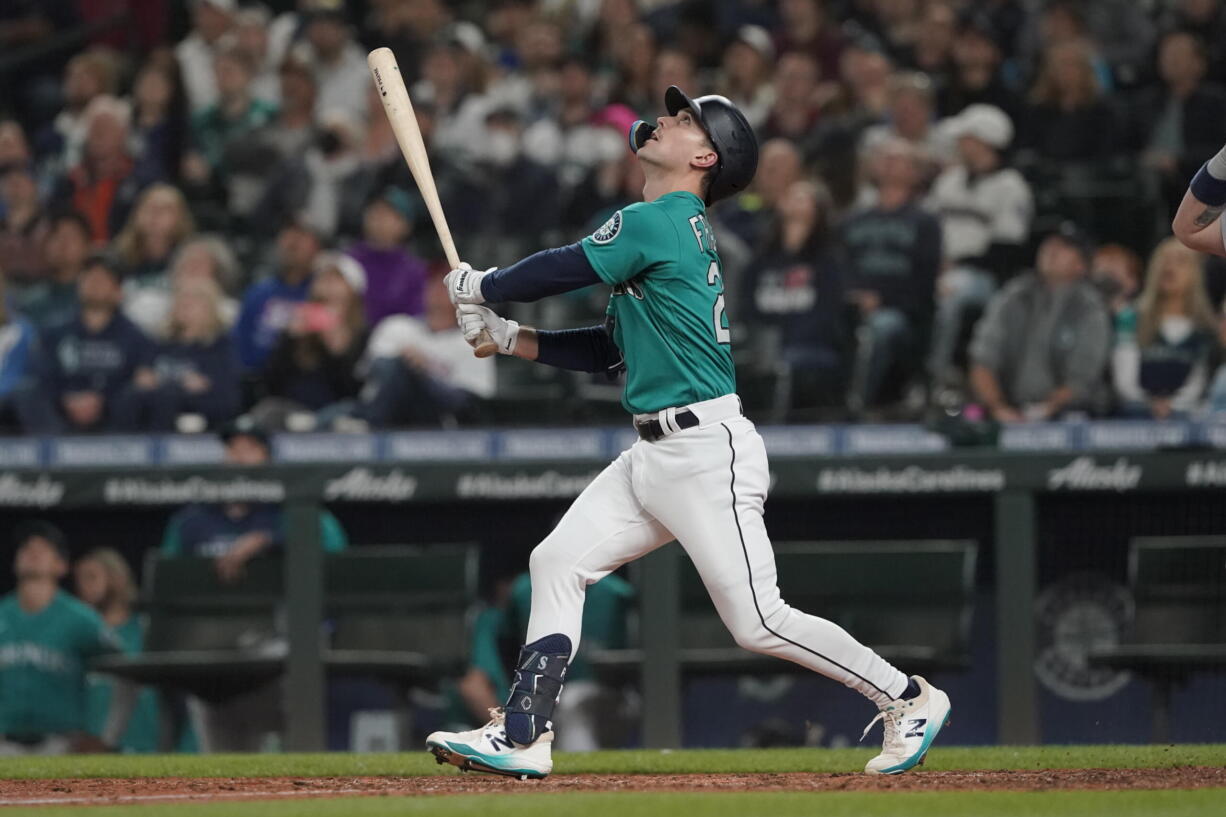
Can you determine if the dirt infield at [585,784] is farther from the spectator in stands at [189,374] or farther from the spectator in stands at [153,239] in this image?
the spectator in stands at [153,239]

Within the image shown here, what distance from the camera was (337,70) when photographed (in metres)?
11.8

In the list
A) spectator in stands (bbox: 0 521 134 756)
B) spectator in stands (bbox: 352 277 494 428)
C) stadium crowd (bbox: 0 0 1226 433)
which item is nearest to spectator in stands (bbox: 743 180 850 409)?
stadium crowd (bbox: 0 0 1226 433)

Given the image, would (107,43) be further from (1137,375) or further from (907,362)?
(1137,375)

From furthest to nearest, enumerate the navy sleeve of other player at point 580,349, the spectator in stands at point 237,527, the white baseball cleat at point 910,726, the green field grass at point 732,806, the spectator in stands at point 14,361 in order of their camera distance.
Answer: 1. the spectator in stands at point 14,361
2. the spectator in stands at point 237,527
3. the navy sleeve of other player at point 580,349
4. the white baseball cleat at point 910,726
5. the green field grass at point 732,806

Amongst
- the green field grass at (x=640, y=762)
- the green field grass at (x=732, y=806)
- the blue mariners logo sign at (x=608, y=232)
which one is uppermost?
the blue mariners logo sign at (x=608, y=232)

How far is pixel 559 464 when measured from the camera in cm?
808

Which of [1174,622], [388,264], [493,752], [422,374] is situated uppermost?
A: [388,264]

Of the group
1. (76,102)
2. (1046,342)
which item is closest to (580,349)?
(1046,342)

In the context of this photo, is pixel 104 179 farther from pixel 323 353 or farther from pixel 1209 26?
pixel 1209 26

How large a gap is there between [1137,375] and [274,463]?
12.6 feet

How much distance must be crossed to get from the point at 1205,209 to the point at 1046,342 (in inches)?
145

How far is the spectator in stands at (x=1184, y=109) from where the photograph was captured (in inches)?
400

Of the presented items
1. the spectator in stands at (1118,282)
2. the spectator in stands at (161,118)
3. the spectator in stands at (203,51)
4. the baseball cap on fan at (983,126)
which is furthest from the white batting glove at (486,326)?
the spectator in stands at (203,51)

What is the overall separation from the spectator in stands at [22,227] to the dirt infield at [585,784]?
582cm
